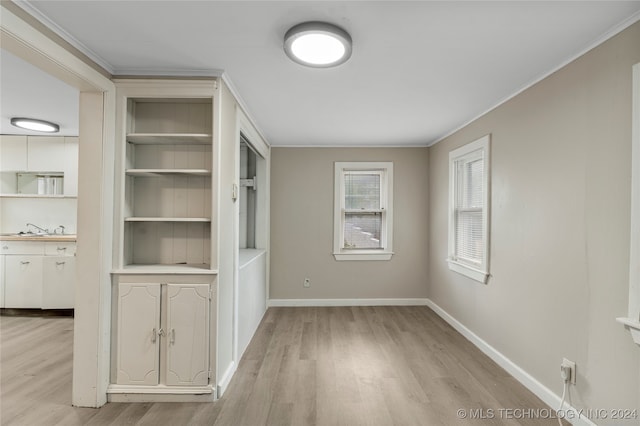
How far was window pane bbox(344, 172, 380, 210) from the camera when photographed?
4.79 m

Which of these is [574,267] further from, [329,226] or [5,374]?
[5,374]

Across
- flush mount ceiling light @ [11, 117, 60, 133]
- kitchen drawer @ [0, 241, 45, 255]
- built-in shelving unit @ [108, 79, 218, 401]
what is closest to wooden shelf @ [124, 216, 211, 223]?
built-in shelving unit @ [108, 79, 218, 401]

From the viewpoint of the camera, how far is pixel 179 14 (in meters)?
1.64

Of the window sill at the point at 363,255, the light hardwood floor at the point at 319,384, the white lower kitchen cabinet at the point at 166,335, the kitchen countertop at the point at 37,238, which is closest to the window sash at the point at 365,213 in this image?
the window sill at the point at 363,255

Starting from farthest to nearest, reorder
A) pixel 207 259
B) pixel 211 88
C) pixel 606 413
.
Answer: pixel 207 259 < pixel 211 88 < pixel 606 413

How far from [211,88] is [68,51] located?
82 centimetres

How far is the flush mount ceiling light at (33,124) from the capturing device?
3.55m

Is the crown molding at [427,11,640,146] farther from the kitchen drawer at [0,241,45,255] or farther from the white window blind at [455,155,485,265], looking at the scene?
the kitchen drawer at [0,241,45,255]

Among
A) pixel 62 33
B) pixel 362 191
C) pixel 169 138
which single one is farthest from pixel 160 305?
pixel 362 191

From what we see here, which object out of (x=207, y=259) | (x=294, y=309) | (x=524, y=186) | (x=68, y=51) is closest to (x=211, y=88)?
(x=68, y=51)

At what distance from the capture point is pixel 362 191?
15.8ft

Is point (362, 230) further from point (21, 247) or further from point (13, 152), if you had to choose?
point (13, 152)

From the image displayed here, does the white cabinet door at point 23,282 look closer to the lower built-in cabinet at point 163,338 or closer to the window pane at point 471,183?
the lower built-in cabinet at point 163,338

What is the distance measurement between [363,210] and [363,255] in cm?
68
